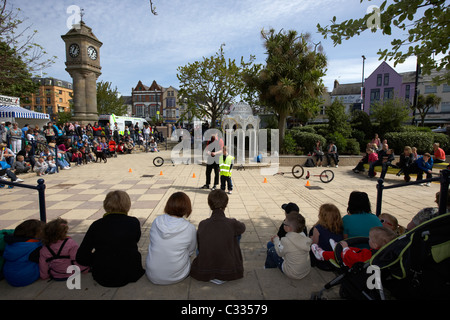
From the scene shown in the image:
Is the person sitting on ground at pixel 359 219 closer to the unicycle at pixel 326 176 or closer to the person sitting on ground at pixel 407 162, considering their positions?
the unicycle at pixel 326 176

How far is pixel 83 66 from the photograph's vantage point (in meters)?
21.0

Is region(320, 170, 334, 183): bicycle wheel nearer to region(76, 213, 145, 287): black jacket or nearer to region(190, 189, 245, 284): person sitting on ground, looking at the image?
region(190, 189, 245, 284): person sitting on ground

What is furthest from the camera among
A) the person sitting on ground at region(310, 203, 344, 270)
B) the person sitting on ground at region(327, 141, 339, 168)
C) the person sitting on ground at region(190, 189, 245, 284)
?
the person sitting on ground at region(327, 141, 339, 168)

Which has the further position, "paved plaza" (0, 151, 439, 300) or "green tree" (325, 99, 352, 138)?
"green tree" (325, 99, 352, 138)

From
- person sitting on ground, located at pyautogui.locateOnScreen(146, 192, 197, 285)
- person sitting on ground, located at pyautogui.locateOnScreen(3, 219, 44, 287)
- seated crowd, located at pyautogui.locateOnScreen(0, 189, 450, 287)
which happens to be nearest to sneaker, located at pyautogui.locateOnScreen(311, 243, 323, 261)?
seated crowd, located at pyautogui.locateOnScreen(0, 189, 450, 287)

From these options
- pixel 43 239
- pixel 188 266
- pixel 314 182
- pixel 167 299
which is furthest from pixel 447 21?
pixel 314 182

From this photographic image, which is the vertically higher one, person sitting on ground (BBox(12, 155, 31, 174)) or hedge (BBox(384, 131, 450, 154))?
hedge (BBox(384, 131, 450, 154))

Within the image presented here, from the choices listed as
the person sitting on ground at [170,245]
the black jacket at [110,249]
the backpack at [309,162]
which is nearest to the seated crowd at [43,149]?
the black jacket at [110,249]

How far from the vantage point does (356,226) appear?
11.6ft

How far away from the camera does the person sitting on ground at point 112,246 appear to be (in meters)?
3.04

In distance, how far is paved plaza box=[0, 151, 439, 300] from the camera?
3.09m

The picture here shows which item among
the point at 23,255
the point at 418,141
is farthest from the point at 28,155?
the point at 418,141

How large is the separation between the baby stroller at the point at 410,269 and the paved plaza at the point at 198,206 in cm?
49

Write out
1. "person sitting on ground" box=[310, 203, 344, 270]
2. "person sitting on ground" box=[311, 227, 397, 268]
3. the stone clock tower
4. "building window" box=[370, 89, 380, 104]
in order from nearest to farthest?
"person sitting on ground" box=[311, 227, 397, 268] < "person sitting on ground" box=[310, 203, 344, 270] < the stone clock tower < "building window" box=[370, 89, 380, 104]
